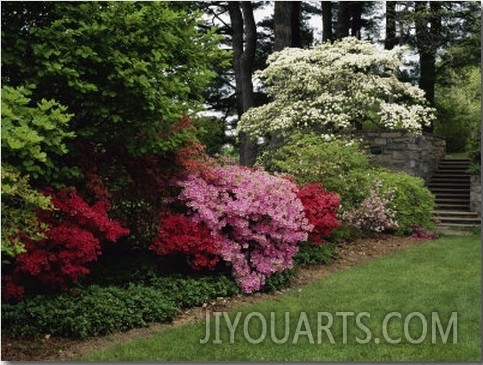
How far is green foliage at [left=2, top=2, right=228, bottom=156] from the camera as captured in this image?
5391mm

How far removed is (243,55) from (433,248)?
8.91 metres

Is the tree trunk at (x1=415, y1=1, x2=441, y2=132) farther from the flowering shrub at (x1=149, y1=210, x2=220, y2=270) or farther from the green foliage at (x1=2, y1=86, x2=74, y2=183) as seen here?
the green foliage at (x1=2, y1=86, x2=74, y2=183)

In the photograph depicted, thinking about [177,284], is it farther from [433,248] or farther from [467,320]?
[433,248]

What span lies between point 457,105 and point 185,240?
573 inches

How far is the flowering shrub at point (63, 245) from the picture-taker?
530 cm

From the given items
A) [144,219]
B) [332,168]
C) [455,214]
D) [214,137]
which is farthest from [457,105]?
[144,219]

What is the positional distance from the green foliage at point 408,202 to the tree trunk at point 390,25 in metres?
7.31

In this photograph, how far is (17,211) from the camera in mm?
4941

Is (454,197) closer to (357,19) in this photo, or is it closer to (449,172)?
(449,172)

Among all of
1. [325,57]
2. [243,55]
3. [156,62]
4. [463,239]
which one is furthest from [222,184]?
[243,55]

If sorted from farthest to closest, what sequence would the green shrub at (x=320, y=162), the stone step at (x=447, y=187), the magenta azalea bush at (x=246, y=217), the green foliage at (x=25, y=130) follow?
the stone step at (x=447, y=187) → the green shrub at (x=320, y=162) → the magenta azalea bush at (x=246, y=217) → the green foliage at (x=25, y=130)

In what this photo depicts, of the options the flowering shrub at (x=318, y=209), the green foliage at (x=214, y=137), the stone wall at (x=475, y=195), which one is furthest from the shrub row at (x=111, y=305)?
the green foliage at (x=214, y=137)

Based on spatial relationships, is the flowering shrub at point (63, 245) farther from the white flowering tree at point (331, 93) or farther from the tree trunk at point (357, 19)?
the tree trunk at point (357, 19)

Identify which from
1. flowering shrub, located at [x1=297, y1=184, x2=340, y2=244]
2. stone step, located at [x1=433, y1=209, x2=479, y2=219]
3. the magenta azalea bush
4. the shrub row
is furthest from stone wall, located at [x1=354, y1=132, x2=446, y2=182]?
the shrub row
